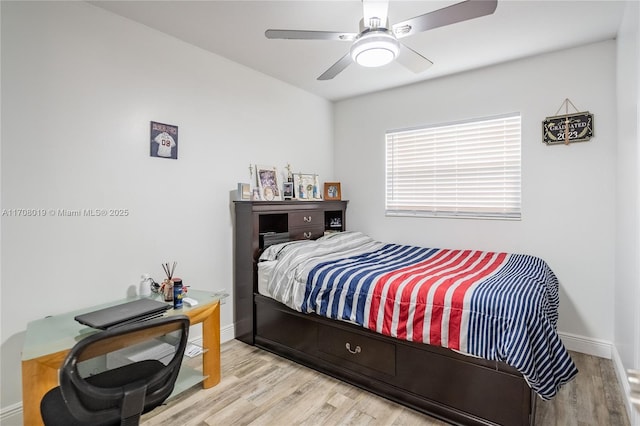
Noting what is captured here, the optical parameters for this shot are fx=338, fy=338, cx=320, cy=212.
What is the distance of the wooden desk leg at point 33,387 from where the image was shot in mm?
1519

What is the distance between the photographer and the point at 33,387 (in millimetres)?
1533

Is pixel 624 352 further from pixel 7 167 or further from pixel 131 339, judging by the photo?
pixel 7 167

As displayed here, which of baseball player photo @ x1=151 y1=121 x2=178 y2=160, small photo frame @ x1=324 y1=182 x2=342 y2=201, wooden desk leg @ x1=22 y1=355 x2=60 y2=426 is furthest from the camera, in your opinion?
small photo frame @ x1=324 y1=182 x2=342 y2=201

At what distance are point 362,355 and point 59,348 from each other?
175cm

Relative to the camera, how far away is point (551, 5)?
2230 millimetres

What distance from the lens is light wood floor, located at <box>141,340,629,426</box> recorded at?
2021 mm

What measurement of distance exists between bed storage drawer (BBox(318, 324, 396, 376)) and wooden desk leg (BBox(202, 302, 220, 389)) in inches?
30.1

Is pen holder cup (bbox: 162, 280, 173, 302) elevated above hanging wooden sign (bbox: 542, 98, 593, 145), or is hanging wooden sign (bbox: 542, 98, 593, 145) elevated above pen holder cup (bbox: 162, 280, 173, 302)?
hanging wooden sign (bbox: 542, 98, 593, 145)

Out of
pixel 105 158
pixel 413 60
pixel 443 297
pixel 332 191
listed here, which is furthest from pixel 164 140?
pixel 443 297

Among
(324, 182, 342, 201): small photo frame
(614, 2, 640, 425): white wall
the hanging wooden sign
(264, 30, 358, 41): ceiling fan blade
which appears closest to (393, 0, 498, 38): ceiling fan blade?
(264, 30, 358, 41): ceiling fan blade

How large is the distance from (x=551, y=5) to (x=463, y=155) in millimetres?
1468

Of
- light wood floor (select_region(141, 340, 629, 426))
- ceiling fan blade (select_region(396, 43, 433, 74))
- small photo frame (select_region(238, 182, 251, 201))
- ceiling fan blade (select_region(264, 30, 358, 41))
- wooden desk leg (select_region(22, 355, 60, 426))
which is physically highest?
ceiling fan blade (select_region(396, 43, 433, 74))

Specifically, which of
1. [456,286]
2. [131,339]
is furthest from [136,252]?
[456,286]

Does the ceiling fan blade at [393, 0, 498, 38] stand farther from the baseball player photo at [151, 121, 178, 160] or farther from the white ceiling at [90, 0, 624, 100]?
the baseball player photo at [151, 121, 178, 160]
